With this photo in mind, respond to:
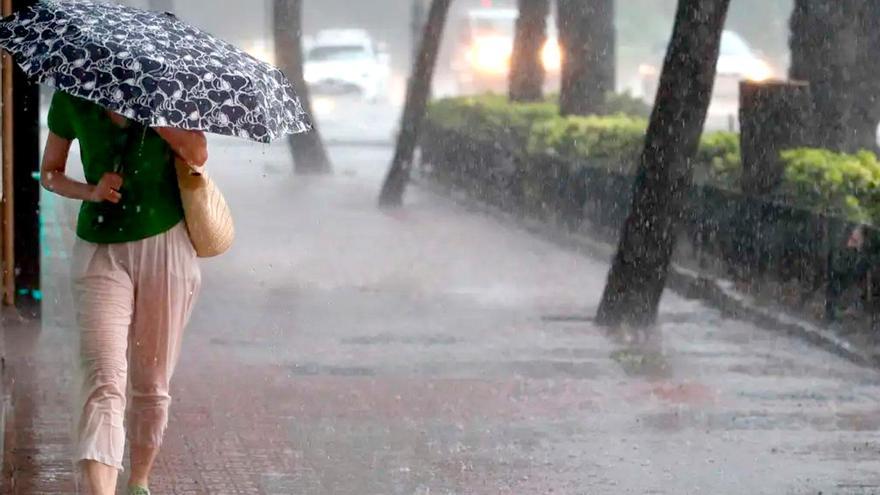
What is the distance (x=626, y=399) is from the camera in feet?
27.3

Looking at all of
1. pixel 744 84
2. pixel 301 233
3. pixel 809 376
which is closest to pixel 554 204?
pixel 301 233

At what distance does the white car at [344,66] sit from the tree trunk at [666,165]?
25.7m

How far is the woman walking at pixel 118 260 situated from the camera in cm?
473

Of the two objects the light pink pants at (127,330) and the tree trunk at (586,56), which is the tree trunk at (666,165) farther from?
the tree trunk at (586,56)

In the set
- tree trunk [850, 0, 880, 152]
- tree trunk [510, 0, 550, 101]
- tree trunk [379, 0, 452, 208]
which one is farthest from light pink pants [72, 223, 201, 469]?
tree trunk [510, 0, 550, 101]

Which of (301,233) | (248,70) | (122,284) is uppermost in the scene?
(248,70)

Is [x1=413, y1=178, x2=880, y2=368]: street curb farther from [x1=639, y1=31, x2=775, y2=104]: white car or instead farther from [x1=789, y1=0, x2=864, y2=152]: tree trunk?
[x1=639, y1=31, x2=775, y2=104]: white car

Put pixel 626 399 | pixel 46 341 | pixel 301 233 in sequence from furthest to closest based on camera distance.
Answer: pixel 301 233 → pixel 46 341 → pixel 626 399

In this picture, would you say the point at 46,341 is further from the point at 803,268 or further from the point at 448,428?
the point at 803,268

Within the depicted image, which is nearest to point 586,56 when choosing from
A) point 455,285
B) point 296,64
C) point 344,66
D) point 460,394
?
point 296,64

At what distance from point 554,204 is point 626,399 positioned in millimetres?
8890

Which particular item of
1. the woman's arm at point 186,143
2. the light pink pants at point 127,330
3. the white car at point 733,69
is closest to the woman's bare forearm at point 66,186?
the light pink pants at point 127,330

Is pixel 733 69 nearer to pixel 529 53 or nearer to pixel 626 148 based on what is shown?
pixel 529 53

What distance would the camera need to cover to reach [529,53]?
72.8ft
